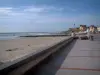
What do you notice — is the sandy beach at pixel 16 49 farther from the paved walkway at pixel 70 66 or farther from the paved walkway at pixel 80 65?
the paved walkway at pixel 80 65

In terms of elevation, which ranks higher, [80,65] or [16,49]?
[80,65]

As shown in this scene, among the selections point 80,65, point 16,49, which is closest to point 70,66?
point 80,65

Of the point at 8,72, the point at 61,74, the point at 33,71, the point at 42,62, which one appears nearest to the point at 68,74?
the point at 61,74

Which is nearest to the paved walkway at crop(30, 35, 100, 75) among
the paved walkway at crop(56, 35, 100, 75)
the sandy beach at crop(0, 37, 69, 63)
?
the paved walkway at crop(56, 35, 100, 75)

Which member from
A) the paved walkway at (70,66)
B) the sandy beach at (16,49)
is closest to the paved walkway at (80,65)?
the paved walkway at (70,66)

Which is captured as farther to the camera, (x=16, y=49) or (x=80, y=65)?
(x=16, y=49)

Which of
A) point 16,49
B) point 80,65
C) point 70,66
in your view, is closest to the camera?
point 70,66

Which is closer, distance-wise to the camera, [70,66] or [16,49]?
[70,66]

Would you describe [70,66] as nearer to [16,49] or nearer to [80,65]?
[80,65]

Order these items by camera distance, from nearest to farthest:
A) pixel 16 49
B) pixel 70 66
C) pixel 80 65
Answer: pixel 70 66
pixel 80 65
pixel 16 49

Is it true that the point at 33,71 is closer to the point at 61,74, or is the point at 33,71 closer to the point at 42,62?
the point at 61,74

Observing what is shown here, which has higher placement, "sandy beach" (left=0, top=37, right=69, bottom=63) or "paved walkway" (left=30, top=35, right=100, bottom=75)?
"paved walkway" (left=30, top=35, right=100, bottom=75)

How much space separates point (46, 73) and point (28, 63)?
68 cm

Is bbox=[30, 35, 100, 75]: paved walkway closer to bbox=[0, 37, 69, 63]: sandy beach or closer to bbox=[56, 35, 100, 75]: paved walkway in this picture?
bbox=[56, 35, 100, 75]: paved walkway
